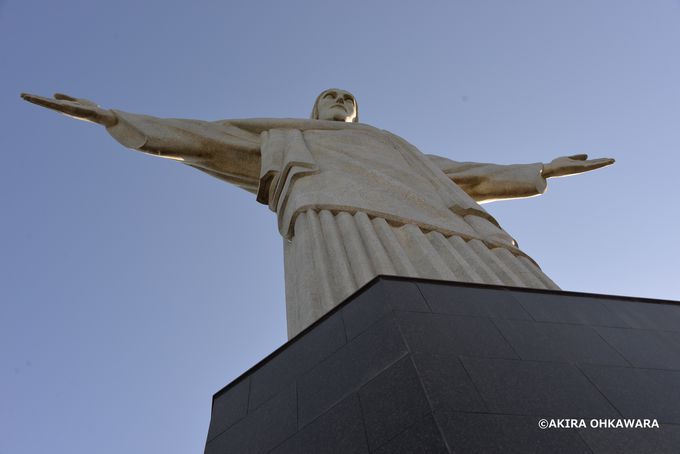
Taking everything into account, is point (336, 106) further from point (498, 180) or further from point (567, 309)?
point (567, 309)

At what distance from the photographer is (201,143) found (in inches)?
270

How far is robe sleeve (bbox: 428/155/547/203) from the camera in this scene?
7.64 m

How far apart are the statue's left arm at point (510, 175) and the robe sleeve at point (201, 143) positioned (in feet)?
7.21

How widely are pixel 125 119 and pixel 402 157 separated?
2.78 meters

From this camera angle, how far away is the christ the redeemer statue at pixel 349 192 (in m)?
4.37

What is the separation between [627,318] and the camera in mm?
3361

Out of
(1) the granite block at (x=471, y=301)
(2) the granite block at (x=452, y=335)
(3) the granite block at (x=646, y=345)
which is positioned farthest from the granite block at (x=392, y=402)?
(3) the granite block at (x=646, y=345)

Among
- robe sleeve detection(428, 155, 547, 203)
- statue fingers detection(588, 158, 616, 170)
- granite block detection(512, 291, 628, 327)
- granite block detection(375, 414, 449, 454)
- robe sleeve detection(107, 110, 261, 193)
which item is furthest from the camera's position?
statue fingers detection(588, 158, 616, 170)

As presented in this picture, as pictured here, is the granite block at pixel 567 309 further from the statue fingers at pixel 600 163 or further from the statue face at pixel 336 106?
the statue face at pixel 336 106

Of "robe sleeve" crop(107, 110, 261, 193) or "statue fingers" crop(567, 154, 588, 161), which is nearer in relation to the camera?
"robe sleeve" crop(107, 110, 261, 193)

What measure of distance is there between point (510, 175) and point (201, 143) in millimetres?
3429

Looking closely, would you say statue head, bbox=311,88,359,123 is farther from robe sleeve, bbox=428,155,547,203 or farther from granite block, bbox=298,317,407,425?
granite block, bbox=298,317,407,425

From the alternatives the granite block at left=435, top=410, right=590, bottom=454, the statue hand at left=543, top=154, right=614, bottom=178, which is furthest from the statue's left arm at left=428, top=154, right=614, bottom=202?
the granite block at left=435, top=410, right=590, bottom=454

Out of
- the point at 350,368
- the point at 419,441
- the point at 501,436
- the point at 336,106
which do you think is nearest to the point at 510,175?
the point at 336,106
